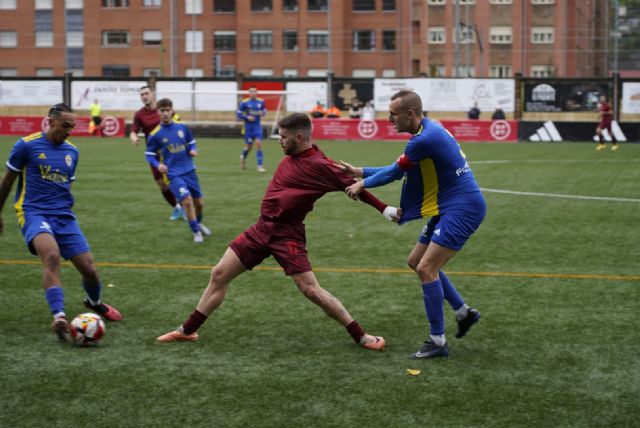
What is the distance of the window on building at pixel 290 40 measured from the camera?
7469 cm

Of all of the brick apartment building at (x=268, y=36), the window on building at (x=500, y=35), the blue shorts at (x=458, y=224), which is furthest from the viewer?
the brick apartment building at (x=268, y=36)

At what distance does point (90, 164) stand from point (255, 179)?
628 centimetres

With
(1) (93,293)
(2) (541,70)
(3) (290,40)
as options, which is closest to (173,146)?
(1) (93,293)

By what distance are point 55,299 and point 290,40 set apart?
69.1 meters

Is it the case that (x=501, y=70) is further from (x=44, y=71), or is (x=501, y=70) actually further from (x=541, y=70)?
(x=44, y=71)

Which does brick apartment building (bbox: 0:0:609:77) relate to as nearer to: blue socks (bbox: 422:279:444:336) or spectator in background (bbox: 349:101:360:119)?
spectator in background (bbox: 349:101:360:119)

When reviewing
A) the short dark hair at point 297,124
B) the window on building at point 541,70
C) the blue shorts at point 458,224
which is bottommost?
the blue shorts at point 458,224

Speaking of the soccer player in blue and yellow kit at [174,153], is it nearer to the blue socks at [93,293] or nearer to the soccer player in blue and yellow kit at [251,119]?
the blue socks at [93,293]

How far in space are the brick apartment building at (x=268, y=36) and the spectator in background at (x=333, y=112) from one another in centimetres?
2695

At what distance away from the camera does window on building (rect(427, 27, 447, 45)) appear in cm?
7450

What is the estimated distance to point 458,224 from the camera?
274 inches

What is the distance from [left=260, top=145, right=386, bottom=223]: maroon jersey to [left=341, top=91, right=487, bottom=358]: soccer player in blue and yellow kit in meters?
0.14

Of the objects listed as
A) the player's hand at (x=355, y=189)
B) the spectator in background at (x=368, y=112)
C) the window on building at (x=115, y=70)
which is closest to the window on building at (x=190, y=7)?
the window on building at (x=115, y=70)

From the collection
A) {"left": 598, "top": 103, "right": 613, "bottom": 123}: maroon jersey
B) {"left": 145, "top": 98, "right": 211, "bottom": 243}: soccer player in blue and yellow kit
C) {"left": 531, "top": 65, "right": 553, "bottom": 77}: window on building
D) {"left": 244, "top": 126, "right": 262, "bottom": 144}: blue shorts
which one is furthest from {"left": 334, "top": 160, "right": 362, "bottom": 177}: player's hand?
{"left": 531, "top": 65, "right": 553, "bottom": 77}: window on building
